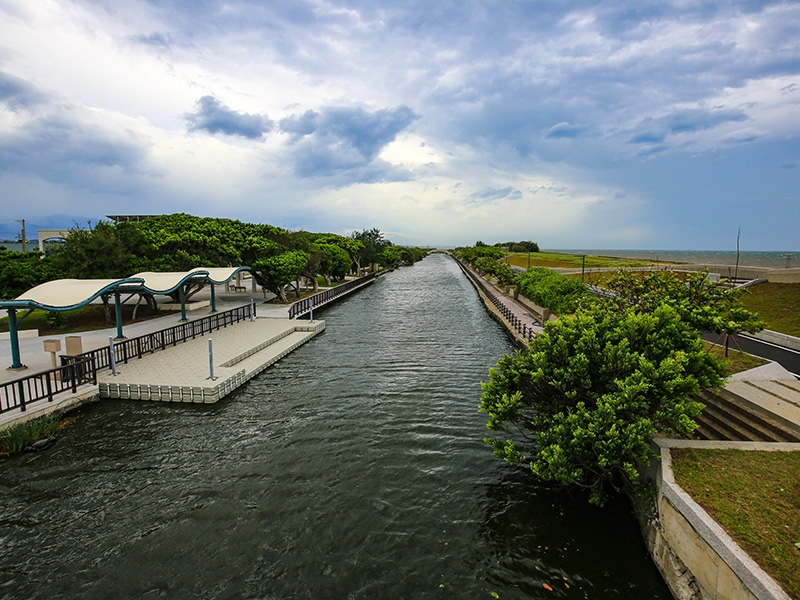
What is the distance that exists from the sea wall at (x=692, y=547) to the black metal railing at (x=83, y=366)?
1475 cm

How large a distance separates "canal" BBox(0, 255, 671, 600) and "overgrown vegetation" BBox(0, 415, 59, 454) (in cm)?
41

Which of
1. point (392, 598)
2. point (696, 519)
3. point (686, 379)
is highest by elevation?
point (686, 379)

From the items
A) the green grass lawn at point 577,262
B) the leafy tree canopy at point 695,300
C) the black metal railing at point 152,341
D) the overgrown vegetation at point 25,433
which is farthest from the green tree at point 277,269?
the green grass lawn at point 577,262

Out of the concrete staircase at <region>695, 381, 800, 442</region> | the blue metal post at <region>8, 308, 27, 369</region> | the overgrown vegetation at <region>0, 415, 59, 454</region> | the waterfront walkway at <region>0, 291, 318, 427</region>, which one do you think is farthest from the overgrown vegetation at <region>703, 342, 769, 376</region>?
the blue metal post at <region>8, 308, 27, 369</region>

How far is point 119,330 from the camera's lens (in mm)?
19500

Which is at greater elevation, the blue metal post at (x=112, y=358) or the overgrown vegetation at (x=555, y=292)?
the overgrown vegetation at (x=555, y=292)

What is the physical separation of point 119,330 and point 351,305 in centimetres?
1995

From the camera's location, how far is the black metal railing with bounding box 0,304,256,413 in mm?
11625

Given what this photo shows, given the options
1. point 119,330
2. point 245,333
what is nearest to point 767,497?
point 245,333

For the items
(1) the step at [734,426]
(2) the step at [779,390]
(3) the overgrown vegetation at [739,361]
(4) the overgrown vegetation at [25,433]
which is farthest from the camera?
(3) the overgrown vegetation at [739,361]

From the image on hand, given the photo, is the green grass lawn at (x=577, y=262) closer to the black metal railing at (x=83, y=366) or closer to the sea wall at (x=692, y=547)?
the sea wall at (x=692, y=547)

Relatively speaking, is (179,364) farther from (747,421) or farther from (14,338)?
(747,421)

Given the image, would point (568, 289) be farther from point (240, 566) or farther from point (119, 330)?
point (119, 330)

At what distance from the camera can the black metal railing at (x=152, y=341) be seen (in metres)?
15.3
